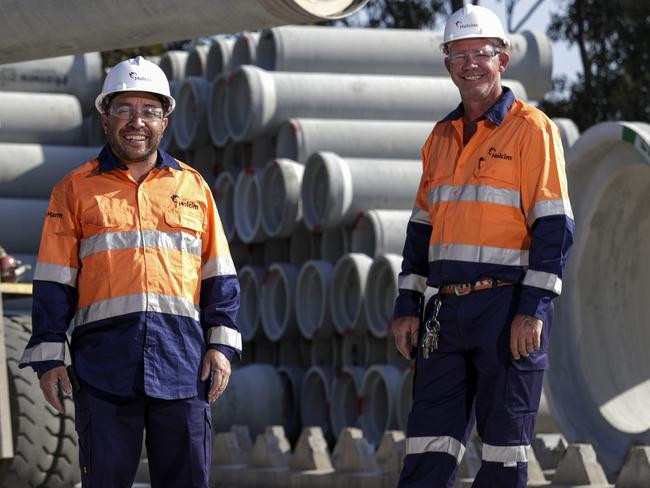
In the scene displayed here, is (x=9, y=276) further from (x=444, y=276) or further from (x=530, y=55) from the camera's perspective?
(x=530, y=55)

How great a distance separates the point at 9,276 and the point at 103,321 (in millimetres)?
3843

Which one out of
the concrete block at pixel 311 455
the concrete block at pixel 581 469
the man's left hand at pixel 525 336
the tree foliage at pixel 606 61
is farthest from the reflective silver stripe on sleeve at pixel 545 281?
the tree foliage at pixel 606 61

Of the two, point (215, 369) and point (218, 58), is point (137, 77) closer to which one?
point (215, 369)

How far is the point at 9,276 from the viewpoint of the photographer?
366 inches

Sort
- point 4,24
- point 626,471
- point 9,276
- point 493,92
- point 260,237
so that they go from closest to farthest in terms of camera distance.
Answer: point 493,92
point 4,24
point 626,471
point 9,276
point 260,237

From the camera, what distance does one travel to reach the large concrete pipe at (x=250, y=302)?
1322 cm

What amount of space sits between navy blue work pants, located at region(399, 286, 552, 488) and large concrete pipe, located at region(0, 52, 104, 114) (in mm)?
7110

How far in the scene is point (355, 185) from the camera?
12125mm

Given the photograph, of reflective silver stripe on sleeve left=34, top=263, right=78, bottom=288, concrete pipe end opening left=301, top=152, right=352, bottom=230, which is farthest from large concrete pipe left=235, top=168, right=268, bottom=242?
reflective silver stripe on sleeve left=34, top=263, right=78, bottom=288

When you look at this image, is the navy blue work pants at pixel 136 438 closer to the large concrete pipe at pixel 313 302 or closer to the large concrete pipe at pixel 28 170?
the large concrete pipe at pixel 28 170

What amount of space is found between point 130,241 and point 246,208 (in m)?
7.56

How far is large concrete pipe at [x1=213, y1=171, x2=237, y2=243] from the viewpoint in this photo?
13500 mm

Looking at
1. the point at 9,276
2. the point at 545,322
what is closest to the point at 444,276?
the point at 545,322

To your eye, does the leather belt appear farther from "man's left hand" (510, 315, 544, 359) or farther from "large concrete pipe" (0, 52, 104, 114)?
"large concrete pipe" (0, 52, 104, 114)
